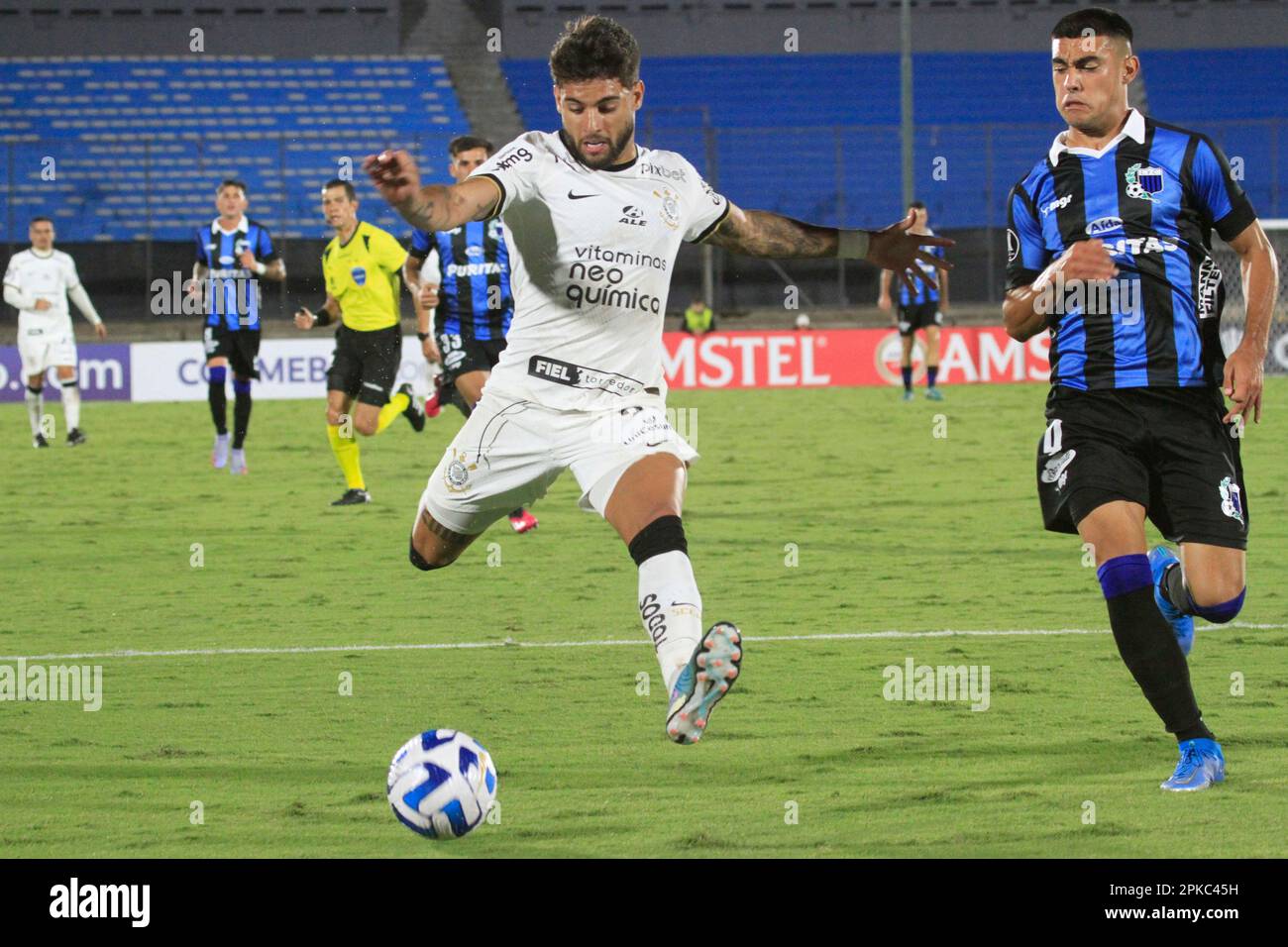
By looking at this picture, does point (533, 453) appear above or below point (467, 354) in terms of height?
below

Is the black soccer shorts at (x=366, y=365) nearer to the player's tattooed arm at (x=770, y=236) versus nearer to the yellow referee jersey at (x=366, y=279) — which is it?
the yellow referee jersey at (x=366, y=279)

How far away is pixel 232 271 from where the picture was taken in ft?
55.0

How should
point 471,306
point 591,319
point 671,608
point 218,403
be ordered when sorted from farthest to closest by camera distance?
point 218,403, point 471,306, point 591,319, point 671,608

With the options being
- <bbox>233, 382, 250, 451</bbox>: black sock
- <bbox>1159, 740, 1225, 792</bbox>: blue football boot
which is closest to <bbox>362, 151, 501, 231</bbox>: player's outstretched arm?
<bbox>1159, 740, 1225, 792</bbox>: blue football boot

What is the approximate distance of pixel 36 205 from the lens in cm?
3316

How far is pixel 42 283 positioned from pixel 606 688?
50.6 feet

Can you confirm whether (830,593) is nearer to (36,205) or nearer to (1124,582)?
(1124,582)

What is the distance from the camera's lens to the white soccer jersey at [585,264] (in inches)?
225

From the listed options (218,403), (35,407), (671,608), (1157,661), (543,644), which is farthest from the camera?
(35,407)

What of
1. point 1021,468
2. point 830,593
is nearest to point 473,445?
point 830,593

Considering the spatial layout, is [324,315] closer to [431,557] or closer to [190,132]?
[431,557]

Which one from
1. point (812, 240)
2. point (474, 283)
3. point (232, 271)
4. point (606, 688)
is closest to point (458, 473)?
point (812, 240)

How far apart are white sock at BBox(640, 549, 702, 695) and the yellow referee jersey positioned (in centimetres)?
935

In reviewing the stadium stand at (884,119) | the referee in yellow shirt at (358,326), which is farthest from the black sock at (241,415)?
the stadium stand at (884,119)
